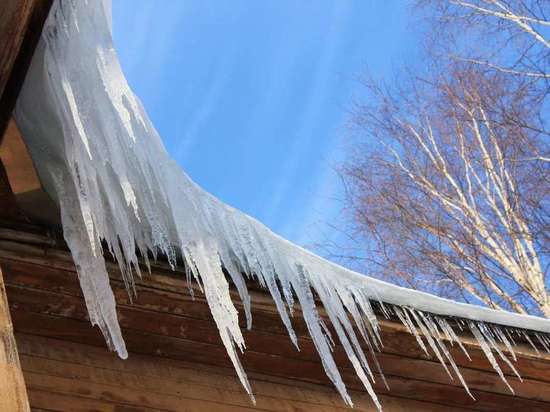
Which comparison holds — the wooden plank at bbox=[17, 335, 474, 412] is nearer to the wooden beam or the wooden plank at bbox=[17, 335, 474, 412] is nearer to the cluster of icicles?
the cluster of icicles

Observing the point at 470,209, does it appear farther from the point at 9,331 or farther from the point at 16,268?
the point at 9,331

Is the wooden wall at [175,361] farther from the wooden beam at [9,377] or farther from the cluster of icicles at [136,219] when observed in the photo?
the wooden beam at [9,377]

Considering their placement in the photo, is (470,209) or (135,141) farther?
(470,209)

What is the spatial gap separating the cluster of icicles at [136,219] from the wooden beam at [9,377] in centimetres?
48

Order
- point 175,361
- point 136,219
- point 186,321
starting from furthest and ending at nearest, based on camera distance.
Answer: point 175,361 < point 186,321 < point 136,219

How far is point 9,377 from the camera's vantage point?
1.15m

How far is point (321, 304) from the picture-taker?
242 centimetres

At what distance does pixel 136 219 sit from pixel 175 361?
0.69 metres

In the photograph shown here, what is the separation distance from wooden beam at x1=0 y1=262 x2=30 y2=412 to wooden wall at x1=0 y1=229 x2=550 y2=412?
34.3 inches

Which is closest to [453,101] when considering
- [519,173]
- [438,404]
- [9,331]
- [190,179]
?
[519,173]

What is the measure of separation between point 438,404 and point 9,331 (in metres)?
2.01

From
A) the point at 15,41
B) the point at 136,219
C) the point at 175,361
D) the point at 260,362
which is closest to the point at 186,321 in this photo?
the point at 175,361

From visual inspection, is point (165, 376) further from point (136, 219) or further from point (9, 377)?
point (9, 377)

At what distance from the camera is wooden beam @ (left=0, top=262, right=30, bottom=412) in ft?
3.55
